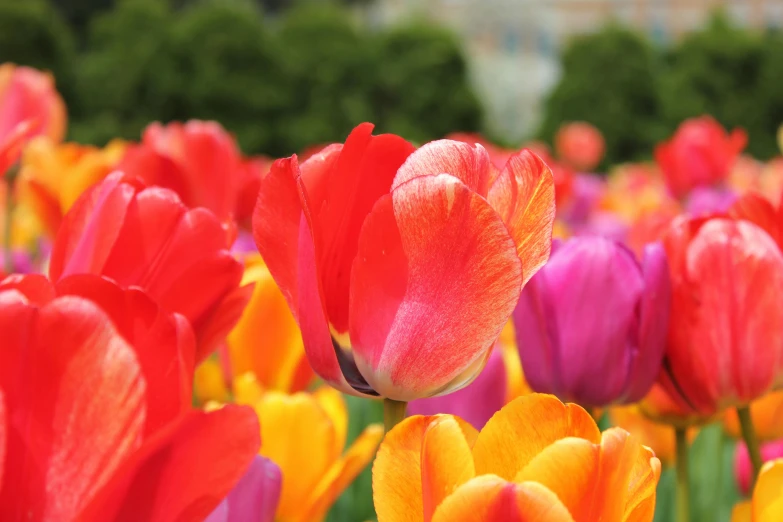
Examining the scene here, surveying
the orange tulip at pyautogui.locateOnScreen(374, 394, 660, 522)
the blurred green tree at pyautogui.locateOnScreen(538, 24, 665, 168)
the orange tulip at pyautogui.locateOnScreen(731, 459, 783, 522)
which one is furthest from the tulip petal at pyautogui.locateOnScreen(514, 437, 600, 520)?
the blurred green tree at pyautogui.locateOnScreen(538, 24, 665, 168)

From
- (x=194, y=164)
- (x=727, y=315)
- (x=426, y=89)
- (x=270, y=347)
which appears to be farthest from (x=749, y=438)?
(x=426, y=89)

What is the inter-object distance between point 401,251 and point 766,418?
73cm

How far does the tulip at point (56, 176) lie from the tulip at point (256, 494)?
513 millimetres

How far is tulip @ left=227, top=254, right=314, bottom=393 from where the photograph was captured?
677mm

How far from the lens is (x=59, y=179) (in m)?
1.02

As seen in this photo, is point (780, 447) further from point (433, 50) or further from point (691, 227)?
point (433, 50)

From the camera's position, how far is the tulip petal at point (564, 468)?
282mm

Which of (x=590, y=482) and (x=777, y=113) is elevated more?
(x=590, y=482)

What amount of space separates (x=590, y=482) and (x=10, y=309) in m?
0.17

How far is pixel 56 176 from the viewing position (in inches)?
40.6

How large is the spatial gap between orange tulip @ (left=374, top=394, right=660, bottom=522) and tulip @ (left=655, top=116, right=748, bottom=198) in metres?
1.61

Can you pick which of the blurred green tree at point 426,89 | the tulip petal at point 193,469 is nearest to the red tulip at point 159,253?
the tulip petal at point 193,469

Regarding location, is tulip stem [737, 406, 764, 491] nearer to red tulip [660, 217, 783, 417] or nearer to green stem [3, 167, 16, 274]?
red tulip [660, 217, 783, 417]

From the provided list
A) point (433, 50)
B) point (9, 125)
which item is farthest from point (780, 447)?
point (433, 50)
